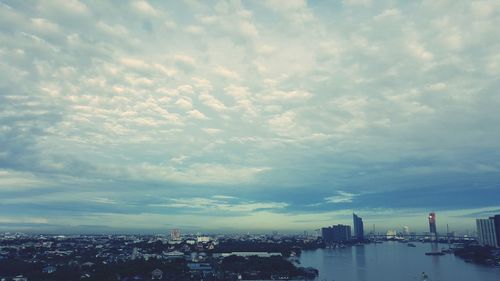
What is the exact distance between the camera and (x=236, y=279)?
21969 mm

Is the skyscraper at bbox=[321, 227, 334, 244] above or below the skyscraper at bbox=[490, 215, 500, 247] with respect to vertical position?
below

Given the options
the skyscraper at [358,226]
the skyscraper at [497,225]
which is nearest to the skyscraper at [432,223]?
the skyscraper at [358,226]

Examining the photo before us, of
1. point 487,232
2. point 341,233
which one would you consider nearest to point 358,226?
point 341,233

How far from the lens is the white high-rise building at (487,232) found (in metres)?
44.7

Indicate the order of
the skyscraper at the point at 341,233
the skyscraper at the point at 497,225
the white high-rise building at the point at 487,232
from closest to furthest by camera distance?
the skyscraper at the point at 497,225
the white high-rise building at the point at 487,232
the skyscraper at the point at 341,233

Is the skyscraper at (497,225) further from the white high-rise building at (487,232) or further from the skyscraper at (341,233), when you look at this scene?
the skyscraper at (341,233)

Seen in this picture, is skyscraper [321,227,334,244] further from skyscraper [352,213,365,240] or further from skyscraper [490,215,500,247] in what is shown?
skyscraper [490,215,500,247]

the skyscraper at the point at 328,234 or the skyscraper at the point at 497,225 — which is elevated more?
the skyscraper at the point at 497,225

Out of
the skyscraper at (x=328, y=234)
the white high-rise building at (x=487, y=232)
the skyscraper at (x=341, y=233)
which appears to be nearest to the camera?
the white high-rise building at (x=487, y=232)

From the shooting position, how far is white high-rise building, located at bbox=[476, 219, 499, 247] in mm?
44688

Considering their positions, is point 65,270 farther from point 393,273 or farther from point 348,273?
point 393,273

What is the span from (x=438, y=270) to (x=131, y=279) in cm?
1986

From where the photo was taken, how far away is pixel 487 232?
4659 cm

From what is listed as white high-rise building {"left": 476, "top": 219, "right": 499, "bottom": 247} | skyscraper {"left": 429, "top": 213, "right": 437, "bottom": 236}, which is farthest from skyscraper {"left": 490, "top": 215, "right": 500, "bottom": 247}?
skyscraper {"left": 429, "top": 213, "right": 437, "bottom": 236}
